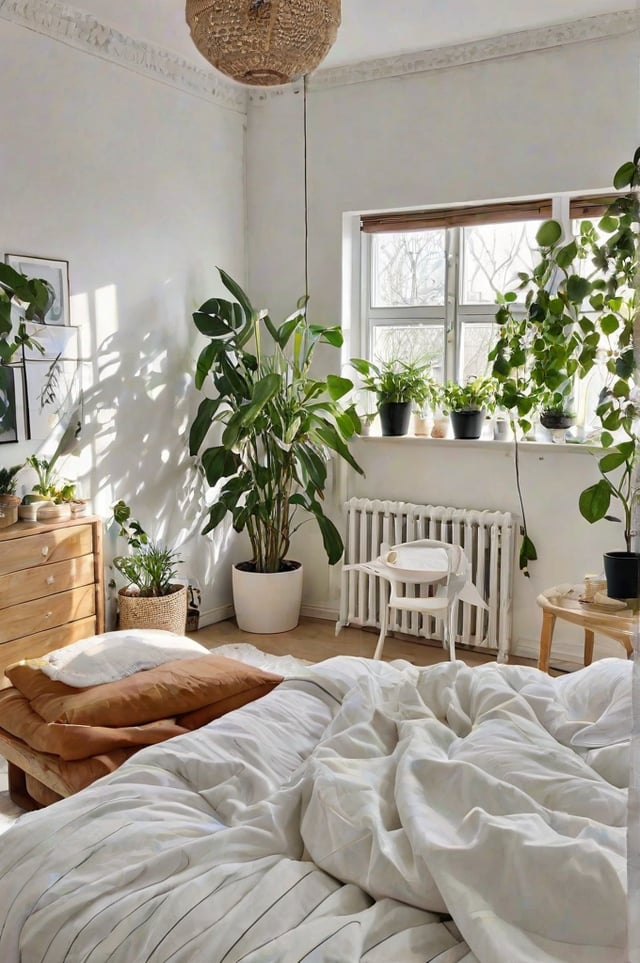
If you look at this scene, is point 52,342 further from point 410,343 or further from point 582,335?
point 582,335

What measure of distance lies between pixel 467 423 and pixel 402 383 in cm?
41

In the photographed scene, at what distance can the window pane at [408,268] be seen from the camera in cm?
458

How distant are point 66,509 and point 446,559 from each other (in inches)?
64.6

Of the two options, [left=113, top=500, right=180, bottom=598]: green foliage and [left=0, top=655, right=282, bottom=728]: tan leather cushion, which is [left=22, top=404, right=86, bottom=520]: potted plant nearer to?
[left=113, top=500, right=180, bottom=598]: green foliage

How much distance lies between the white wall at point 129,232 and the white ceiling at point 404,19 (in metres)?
0.23

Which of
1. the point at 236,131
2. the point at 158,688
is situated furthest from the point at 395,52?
the point at 158,688

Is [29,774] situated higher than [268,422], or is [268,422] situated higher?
[268,422]

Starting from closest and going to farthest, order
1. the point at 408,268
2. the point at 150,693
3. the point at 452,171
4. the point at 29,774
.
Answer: the point at 150,693 < the point at 29,774 < the point at 452,171 < the point at 408,268

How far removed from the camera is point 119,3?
11.9 ft

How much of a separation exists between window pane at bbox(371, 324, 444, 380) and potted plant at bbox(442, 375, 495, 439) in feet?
0.90

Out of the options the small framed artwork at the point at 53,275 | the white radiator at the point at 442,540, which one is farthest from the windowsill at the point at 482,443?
the small framed artwork at the point at 53,275

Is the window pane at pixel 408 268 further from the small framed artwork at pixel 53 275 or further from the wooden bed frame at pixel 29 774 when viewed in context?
the wooden bed frame at pixel 29 774

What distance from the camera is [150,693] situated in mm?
2512

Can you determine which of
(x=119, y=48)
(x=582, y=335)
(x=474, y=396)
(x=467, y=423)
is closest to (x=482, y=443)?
(x=467, y=423)
